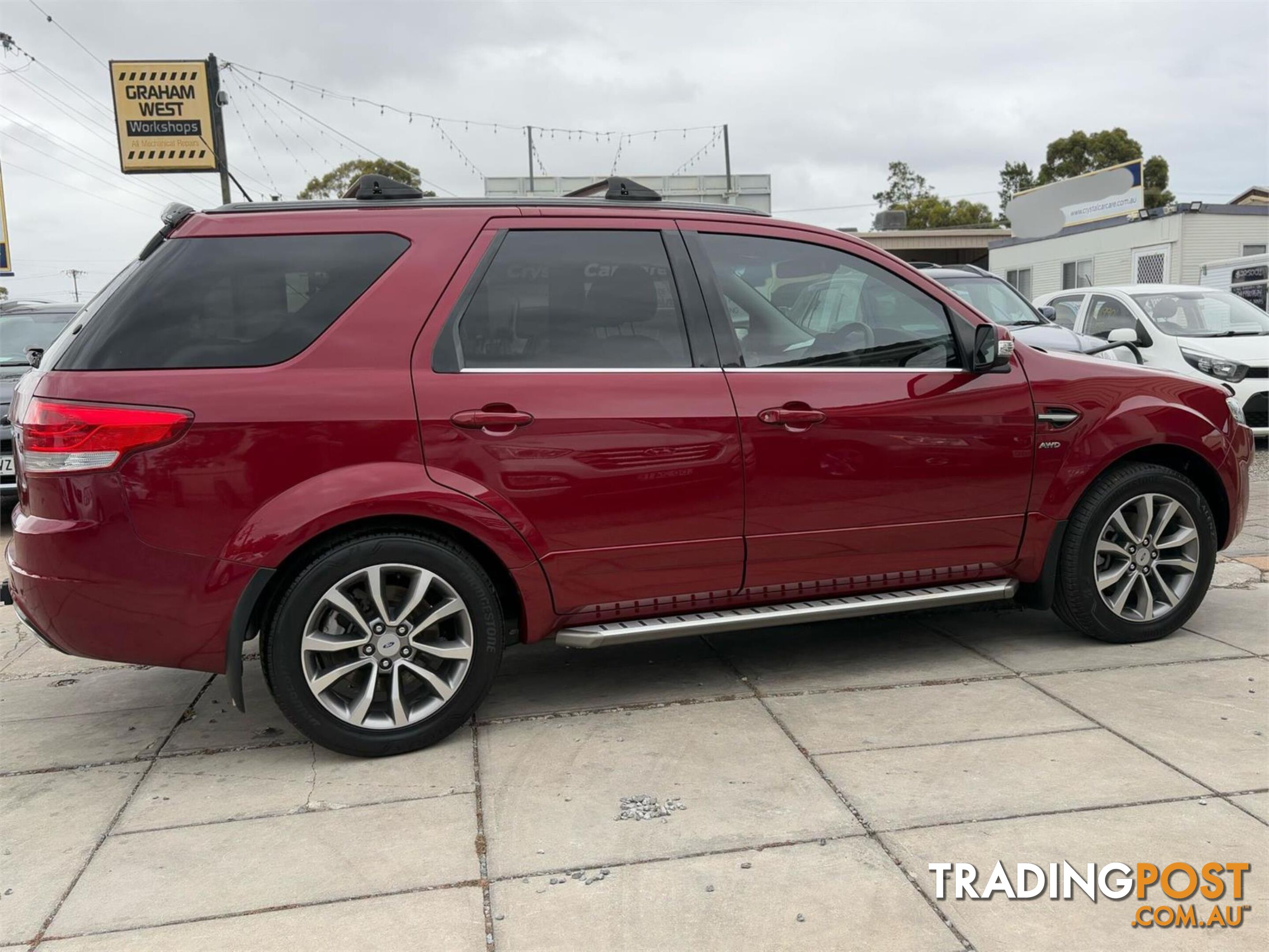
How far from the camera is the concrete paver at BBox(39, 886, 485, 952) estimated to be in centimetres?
252

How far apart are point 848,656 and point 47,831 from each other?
9.76 ft

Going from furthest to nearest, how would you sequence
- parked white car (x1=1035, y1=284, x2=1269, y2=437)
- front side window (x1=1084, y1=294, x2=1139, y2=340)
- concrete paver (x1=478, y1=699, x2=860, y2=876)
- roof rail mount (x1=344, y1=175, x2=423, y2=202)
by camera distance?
front side window (x1=1084, y1=294, x2=1139, y2=340) < parked white car (x1=1035, y1=284, x2=1269, y2=437) < roof rail mount (x1=344, y1=175, x2=423, y2=202) < concrete paver (x1=478, y1=699, x2=860, y2=876)

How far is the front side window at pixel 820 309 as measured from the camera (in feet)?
12.9

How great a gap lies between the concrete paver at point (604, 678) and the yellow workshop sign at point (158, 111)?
27.9 meters

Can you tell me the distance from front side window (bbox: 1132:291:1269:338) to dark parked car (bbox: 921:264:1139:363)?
658 mm

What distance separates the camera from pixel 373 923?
2.60 metres

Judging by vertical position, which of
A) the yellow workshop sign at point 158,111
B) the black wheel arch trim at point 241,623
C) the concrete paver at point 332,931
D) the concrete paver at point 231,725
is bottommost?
the concrete paver at point 332,931

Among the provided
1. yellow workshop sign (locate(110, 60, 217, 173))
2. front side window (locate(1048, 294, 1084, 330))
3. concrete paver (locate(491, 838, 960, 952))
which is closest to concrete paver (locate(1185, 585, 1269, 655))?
concrete paver (locate(491, 838, 960, 952))

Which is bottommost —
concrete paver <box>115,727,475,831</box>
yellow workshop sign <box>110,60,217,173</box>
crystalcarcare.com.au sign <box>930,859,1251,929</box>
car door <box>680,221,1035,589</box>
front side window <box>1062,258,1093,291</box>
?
crystalcarcare.com.au sign <box>930,859,1251,929</box>

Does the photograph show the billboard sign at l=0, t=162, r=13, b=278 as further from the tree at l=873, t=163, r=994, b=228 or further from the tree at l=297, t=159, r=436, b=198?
the tree at l=873, t=163, r=994, b=228

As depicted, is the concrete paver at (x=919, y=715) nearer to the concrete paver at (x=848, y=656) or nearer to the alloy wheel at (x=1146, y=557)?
the concrete paver at (x=848, y=656)

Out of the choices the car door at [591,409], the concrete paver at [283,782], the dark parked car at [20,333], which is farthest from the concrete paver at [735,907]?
the dark parked car at [20,333]

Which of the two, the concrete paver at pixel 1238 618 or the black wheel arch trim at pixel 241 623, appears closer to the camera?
the black wheel arch trim at pixel 241 623

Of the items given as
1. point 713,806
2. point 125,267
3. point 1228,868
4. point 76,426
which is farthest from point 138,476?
point 1228,868
